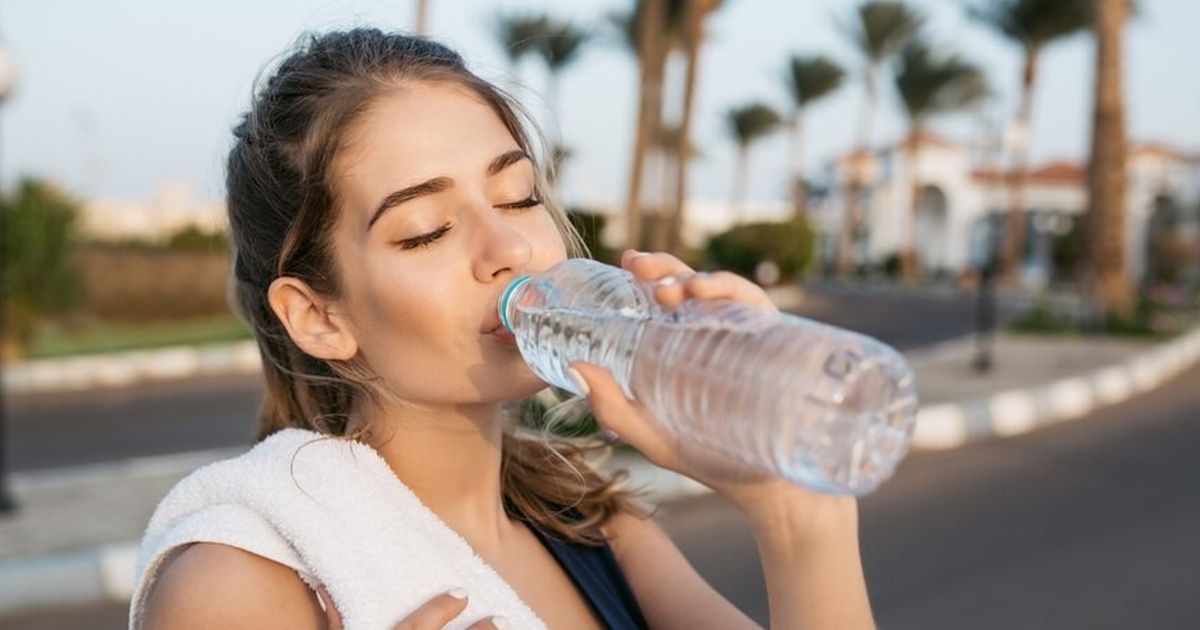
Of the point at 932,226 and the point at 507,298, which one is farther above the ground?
the point at 507,298

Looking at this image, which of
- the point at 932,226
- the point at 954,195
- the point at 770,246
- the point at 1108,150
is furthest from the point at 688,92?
the point at 932,226

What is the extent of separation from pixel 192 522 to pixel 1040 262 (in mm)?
52072

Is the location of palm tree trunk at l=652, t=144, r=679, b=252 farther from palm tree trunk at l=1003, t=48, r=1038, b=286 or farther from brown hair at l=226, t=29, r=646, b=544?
brown hair at l=226, t=29, r=646, b=544

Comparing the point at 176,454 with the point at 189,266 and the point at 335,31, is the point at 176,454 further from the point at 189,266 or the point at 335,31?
the point at 189,266

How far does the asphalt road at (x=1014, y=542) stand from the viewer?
550 centimetres

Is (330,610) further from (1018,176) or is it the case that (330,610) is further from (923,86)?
(923,86)

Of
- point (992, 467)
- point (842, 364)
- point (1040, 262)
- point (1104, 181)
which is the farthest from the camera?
point (1040, 262)

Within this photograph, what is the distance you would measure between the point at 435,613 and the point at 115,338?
67.9ft

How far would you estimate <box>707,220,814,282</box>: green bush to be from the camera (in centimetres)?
3244

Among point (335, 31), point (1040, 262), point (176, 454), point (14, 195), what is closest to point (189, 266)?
point (14, 195)

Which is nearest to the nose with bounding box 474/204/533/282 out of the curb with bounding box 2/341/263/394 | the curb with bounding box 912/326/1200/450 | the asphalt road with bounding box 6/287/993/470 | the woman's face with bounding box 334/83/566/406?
the woman's face with bounding box 334/83/566/406

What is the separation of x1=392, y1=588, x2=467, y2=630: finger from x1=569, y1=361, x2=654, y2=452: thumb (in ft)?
0.91

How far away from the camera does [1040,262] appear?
4997 cm

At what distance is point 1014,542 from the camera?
6672 mm
